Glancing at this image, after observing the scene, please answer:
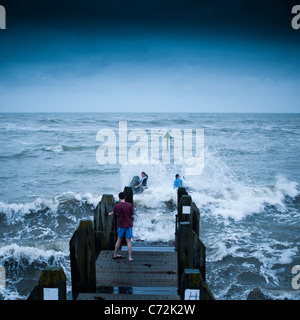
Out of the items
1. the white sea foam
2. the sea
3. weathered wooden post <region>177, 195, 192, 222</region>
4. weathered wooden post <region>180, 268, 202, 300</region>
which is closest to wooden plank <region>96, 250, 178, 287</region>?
weathered wooden post <region>177, 195, 192, 222</region>

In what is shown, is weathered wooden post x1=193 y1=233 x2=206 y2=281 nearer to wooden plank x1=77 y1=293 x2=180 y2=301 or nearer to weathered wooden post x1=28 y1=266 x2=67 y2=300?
wooden plank x1=77 y1=293 x2=180 y2=301

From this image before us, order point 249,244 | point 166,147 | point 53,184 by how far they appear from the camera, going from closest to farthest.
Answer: point 249,244, point 53,184, point 166,147

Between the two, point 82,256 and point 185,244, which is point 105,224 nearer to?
point 82,256

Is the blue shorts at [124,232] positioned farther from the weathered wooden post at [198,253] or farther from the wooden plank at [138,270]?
the weathered wooden post at [198,253]

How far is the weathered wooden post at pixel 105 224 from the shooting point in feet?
18.0

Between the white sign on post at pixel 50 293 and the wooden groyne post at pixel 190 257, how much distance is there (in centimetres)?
132

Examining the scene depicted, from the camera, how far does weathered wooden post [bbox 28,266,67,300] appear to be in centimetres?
296

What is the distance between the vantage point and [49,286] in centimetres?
297

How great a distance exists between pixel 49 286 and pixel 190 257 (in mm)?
1954
